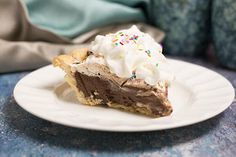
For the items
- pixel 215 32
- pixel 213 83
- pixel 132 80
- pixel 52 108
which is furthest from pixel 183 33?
pixel 52 108

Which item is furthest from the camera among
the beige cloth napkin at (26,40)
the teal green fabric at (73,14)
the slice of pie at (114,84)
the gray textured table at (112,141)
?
the teal green fabric at (73,14)

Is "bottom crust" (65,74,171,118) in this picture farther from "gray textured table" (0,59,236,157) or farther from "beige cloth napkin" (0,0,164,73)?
"beige cloth napkin" (0,0,164,73)

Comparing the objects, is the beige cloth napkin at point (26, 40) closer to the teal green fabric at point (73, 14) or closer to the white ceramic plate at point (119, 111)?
the teal green fabric at point (73, 14)

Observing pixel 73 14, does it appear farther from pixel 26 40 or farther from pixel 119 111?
pixel 119 111

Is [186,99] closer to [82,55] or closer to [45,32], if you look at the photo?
[82,55]

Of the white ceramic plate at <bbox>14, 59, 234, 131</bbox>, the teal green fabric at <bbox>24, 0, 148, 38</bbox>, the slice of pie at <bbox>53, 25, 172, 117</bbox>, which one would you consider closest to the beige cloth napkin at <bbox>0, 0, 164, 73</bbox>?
the teal green fabric at <bbox>24, 0, 148, 38</bbox>

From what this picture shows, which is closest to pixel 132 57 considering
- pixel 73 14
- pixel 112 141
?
pixel 112 141

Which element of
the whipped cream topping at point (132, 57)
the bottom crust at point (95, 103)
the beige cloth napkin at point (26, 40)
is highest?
the whipped cream topping at point (132, 57)

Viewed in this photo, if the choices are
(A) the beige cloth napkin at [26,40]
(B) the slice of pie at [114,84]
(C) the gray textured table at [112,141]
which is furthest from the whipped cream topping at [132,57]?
(A) the beige cloth napkin at [26,40]
